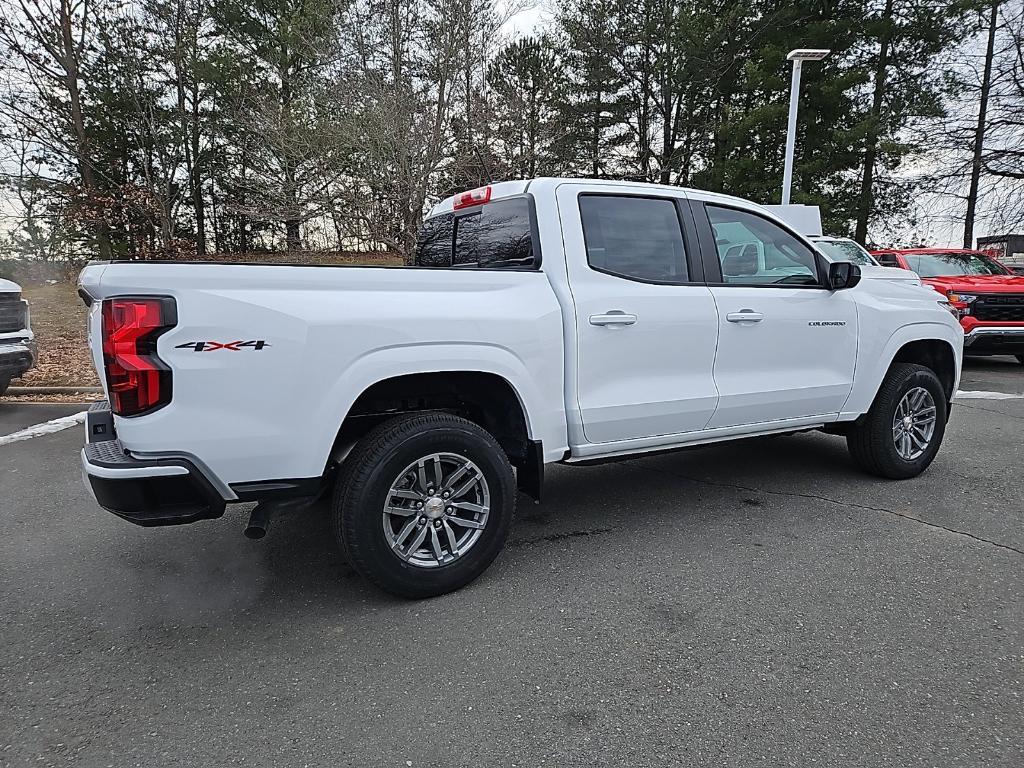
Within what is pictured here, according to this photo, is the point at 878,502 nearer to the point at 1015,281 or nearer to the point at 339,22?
the point at 1015,281

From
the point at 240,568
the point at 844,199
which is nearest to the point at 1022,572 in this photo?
the point at 240,568

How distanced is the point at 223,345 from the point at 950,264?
40.5 ft

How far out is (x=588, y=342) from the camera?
3262 millimetres

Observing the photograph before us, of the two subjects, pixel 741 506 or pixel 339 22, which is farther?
pixel 339 22

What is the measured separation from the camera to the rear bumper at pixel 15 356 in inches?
254

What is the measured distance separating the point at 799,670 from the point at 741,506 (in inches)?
71.4

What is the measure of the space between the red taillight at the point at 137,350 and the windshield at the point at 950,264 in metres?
11.7

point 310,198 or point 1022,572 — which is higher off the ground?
point 310,198

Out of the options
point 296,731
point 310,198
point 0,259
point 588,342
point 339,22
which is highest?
point 339,22

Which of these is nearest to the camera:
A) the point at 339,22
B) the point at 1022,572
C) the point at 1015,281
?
the point at 1022,572

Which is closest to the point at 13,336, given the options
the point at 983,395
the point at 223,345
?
the point at 223,345

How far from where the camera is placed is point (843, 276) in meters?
4.11

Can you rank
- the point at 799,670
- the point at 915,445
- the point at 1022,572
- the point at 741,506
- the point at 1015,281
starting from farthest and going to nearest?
the point at 1015,281 < the point at 915,445 < the point at 741,506 < the point at 1022,572 < the point at 799,670

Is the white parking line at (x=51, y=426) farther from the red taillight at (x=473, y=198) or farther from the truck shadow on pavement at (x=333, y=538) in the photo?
the red taillight at (x=473, y=198)
